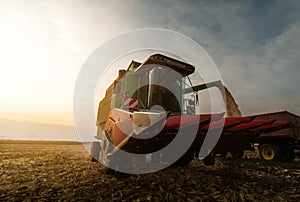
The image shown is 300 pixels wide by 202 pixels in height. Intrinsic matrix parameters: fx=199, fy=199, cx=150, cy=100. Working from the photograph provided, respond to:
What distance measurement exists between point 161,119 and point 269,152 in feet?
30.9

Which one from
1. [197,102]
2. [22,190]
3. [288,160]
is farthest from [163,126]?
[288,160]

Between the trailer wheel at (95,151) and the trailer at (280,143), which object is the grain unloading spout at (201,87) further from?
the trailer at (280,143)

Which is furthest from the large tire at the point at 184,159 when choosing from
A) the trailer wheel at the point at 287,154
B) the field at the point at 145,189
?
the trailer wheel at the point at 287,154

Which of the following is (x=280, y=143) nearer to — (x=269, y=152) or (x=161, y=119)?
(x=269, y=152)

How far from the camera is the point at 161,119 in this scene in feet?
12.0

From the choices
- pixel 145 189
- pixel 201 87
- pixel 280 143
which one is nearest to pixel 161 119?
pixel 145 189

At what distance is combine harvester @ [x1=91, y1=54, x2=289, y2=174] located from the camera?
391 cm

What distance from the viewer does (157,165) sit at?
20.6 ft

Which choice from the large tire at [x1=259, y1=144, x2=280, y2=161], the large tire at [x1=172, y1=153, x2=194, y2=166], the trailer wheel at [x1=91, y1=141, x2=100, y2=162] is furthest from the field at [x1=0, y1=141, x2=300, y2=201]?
the large tire at [x1=259, y1=144, x2=280, y2=161]

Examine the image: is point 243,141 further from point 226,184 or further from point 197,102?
point 197,102

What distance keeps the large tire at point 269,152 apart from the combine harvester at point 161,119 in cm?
514

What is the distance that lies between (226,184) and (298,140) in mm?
9120

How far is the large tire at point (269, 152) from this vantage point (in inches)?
396

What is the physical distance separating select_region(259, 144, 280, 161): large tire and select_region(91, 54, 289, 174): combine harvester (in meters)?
5.14
